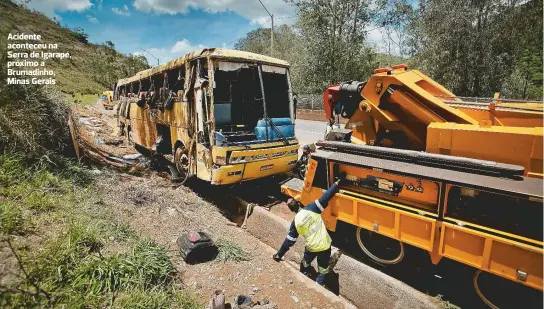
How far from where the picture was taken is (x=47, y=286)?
2.82 m

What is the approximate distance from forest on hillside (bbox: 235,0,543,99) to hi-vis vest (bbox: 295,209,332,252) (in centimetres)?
1694

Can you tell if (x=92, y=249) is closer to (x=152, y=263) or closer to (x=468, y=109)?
(x=152, y=263)

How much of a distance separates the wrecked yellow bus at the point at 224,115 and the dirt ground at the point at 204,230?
2.31ft

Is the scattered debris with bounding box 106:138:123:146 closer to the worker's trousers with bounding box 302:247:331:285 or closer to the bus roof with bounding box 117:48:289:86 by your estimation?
the bus roof with bounding box 117:48:289:86

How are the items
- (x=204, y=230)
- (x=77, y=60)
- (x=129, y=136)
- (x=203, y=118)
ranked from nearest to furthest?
1. (x=204, y=230)
2. (x=203, y=118)
3. (x=129, y=136)
4. (x=77, y=60)

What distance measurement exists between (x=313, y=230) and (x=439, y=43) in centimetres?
1719

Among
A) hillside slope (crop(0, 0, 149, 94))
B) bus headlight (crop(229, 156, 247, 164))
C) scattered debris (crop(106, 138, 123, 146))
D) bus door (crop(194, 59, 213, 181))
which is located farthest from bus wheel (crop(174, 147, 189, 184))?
hillside slope (crop(0, 0, 149, 94))

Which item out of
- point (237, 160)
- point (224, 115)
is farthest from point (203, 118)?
point (237, 160)

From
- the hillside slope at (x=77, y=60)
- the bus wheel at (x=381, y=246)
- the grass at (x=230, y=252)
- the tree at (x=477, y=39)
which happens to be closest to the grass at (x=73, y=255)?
the grass at (x=230, y=252)

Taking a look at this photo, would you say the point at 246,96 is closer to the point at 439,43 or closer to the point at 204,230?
the point at 204,230

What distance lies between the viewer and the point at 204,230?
5.04m

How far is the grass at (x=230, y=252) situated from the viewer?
4.34 m

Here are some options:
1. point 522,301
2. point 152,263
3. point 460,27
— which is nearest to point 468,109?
point 522,301

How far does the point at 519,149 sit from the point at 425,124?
1122 millimetres
